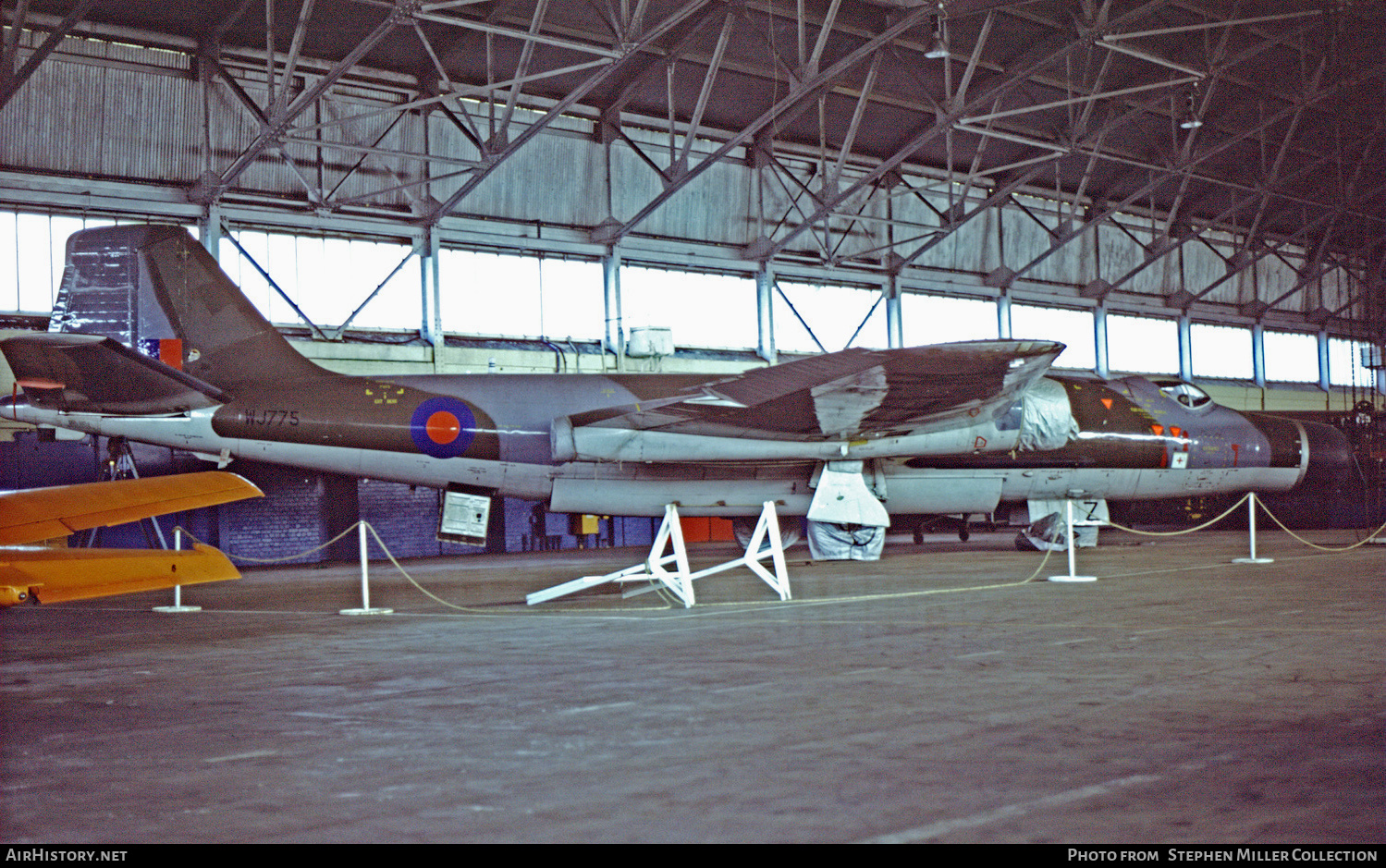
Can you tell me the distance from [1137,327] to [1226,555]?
72.7 feet

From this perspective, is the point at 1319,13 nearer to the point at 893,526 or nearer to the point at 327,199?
the point at 893,526

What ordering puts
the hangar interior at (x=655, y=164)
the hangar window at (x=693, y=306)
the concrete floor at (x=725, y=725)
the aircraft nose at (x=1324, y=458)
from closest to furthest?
the concrete floor at (x=725, y=725) → the aircraft nose at (x=1324, y=458) → the hangar interior at (x=655, y=164) → the hangar window at (x=693, y=306)

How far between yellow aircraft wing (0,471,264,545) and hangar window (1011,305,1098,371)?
29998mm

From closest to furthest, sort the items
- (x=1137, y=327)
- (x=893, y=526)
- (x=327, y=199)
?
(x=327, y=199)
(x=893, y=526)
(x=1137, y=327)

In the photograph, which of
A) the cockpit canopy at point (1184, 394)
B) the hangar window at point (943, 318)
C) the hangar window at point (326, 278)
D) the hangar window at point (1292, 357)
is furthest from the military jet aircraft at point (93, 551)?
the hangar window at point (1292, 357)

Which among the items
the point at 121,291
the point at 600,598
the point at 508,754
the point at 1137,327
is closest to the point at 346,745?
the point at 508,754

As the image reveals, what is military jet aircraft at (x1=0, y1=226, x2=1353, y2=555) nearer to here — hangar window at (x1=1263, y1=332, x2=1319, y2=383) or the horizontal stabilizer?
the horizontal stabilizer

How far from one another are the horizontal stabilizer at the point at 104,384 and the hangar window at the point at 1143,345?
29.6 m

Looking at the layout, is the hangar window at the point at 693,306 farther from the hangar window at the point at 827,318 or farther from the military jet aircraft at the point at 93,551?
the military jet aircraft at the point at 93,551

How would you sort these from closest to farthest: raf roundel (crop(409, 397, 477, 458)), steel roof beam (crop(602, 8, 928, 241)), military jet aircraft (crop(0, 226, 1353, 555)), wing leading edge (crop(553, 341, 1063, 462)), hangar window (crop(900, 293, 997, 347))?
1. wing leading edge (crop(553, 341, 1063, 462))
2. military jet aircraft (crop(0, 226, 1353, 555))
3. raf roundel (crop(409, 397, 477, 458))
4. steel roof beam (crop(602, 8, 928, 241))
5. hangar window (crop(900, 293, 997, 347))

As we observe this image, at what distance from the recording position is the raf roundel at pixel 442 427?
1617 centimetres

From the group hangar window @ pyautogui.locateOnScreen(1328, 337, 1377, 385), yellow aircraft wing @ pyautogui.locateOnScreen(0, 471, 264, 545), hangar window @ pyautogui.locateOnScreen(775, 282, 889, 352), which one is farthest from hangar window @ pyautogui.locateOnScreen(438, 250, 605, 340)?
hangar window @ pyautogui.locateOnScreen(1328, 337, 1377, 385)

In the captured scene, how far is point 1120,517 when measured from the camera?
3058 centimetres

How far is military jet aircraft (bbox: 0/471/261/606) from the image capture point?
22.4ft
